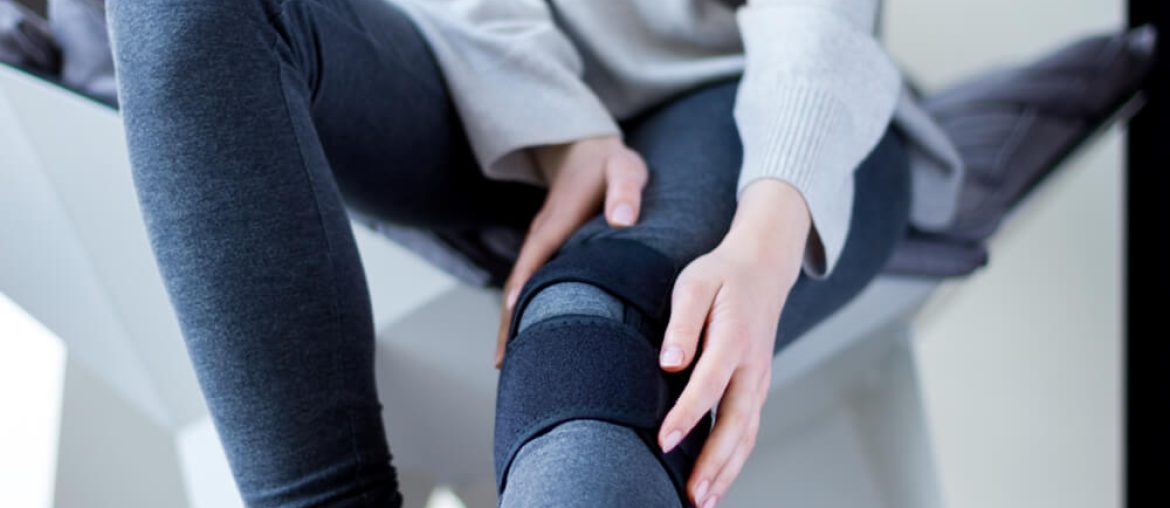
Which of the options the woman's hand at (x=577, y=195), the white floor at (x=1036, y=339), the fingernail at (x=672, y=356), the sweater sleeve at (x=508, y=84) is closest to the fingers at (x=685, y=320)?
the fingernail at (x=672, y=356)

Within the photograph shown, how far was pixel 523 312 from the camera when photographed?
0.53 meters

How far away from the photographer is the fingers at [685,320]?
1.58 ft

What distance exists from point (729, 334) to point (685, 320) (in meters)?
0.02

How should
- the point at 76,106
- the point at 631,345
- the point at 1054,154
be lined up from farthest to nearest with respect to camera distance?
the point at 1054,154 → the point at 76,106 → the point at 631,345

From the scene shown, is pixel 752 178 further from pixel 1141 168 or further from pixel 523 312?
pixel 1141 168

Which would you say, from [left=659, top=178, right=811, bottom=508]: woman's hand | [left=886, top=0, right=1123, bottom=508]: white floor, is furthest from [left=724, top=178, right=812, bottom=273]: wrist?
[left=886, top=0, right=1123, bottom=508]: white floor

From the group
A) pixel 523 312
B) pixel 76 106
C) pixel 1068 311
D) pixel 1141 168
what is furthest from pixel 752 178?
pixel 1068 311

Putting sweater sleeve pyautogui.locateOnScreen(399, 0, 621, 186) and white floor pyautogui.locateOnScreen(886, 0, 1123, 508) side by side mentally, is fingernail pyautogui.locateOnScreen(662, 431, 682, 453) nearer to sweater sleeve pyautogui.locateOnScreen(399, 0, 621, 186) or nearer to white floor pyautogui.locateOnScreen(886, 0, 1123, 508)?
sweater sleeve pyautogui.locateOnScreen(399, 0, 621, 186)

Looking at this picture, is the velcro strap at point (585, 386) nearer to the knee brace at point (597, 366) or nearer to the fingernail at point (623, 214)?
the knee brace at point (597, 366)

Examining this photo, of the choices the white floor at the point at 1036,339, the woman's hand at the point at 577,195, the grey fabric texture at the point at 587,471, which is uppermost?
the grey fabric texture at the point at 587,471

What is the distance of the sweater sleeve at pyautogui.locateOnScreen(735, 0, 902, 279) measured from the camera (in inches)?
23.7

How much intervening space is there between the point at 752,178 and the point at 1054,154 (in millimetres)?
484

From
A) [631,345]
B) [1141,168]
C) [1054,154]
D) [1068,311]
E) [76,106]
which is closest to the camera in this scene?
[631,345]

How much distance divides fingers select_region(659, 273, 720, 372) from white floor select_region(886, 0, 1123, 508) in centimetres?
93
